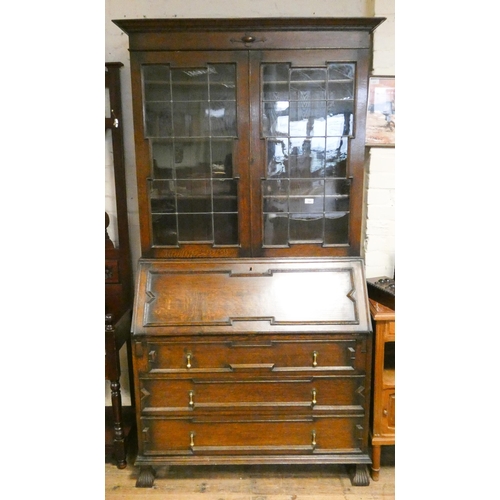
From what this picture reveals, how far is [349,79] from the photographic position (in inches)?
68.3

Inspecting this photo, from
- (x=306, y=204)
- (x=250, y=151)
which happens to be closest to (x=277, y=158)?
(x=250, y=151)

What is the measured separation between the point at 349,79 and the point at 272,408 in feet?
4.92

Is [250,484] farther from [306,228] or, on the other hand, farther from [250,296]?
[306,228]

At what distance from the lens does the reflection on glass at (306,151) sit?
174 cm

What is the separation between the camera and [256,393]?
1735 mm

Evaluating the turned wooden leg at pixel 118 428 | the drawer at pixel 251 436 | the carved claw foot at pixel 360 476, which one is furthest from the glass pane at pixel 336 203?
Result: the turned wooden leg at pixel 118 428

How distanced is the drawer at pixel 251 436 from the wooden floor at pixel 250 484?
0.19 metres

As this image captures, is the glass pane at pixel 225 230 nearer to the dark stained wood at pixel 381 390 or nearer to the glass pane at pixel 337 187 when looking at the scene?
the glass pane at pixel 337 187

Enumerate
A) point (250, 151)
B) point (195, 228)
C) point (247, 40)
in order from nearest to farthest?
1. point (247, 40)
2. point (250, 151)
3. point (195, 228)

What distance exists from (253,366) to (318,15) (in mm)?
1751

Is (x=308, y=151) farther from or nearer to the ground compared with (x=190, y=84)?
nearer to the ground
